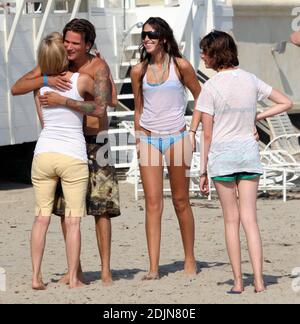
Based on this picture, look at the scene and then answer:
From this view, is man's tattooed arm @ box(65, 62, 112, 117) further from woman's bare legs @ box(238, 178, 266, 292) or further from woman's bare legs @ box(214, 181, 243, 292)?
woman's bare legs @ box(238, 178, 266, 292)

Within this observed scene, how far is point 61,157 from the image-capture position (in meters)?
6.73

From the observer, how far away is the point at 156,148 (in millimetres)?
7246

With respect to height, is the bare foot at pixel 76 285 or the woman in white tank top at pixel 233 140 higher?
the woman in white tank top at pixel 233 140

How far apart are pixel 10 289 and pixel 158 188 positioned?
45.8 inches

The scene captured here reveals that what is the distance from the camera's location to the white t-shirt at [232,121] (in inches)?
257

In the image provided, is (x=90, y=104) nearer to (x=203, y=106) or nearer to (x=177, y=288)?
(x=203, y=106)

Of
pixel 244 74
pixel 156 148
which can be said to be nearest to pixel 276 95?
pixel 244 74

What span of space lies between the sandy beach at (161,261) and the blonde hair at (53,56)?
4.50ft

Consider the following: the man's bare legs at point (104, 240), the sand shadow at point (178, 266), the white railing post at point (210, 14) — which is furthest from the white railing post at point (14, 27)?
the man's bare legs at point (104, 240)

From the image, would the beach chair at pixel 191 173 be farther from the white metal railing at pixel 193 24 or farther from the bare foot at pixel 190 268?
the bare foot at pixel 190 268

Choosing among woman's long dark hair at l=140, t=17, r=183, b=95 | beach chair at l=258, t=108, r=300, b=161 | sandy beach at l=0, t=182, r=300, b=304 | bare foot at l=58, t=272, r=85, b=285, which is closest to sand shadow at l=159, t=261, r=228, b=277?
sandy beach at l=0, t=182, r=300, b=304

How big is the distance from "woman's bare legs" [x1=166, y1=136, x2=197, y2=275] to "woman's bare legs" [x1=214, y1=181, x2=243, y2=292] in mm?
698

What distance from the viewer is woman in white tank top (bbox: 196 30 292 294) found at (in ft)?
21.5

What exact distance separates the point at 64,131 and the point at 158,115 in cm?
74
